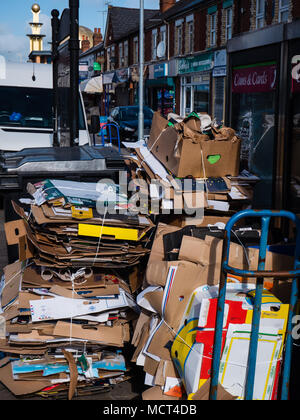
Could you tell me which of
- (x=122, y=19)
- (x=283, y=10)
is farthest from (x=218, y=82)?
(x=122, y=19)

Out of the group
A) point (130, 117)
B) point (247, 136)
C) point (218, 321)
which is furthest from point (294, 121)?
point (130, 117)

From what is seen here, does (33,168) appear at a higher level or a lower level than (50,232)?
higher

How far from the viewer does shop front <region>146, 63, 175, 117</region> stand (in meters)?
34.5

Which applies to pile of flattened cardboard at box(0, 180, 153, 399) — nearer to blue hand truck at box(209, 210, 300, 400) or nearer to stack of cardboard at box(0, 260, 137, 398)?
stack of cardboard at box(0, 260, 137, 398)

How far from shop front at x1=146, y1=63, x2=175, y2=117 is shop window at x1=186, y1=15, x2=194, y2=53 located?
285 cm

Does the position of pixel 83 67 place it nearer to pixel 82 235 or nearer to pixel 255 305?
pixel 82 235

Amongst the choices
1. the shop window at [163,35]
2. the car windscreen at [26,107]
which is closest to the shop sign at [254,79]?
the car windscreen at [26,107]

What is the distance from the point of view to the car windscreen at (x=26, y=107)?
34.8ft

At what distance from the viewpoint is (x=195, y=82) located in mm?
30672

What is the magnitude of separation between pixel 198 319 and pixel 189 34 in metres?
30.2

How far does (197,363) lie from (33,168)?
3.18 meters

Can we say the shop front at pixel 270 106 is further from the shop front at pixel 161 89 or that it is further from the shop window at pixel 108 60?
the shop window at pixel 108 60
